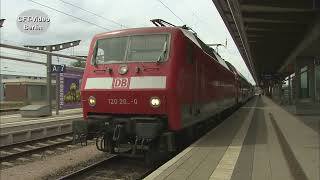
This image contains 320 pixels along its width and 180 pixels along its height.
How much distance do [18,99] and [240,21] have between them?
18796 mm

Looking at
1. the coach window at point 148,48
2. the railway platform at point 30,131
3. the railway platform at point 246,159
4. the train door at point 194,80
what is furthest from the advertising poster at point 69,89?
the coach window at point 148,48

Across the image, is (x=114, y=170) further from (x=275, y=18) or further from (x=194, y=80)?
(x=275, y=18)

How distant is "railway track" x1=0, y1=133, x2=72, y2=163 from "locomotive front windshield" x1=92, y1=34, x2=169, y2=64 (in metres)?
3.53

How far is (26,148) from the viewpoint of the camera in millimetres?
14008

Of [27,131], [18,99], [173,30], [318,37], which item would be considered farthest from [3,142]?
[18,99]

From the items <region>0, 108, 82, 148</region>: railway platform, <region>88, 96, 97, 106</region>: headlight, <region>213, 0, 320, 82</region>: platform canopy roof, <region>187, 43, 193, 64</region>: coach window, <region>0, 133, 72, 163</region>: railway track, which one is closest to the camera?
<region>88, 96, 97, 106</region>: headlight

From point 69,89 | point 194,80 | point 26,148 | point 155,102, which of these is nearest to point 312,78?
point 69,89

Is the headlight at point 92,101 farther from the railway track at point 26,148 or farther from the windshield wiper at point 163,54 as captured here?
the railway track at point 26,148

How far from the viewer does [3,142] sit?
47.7 ft

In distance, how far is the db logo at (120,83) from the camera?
399 inches

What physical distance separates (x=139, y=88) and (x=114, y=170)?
1941mm

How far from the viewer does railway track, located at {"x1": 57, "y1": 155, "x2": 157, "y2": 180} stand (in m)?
9.68

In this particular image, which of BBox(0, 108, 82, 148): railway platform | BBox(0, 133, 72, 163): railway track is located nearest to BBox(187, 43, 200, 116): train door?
BBox(0, 133, 72, 163): railway track

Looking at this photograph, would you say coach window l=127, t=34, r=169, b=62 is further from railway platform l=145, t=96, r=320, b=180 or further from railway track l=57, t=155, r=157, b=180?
railway track l=57, t=155, r=157, b=180
